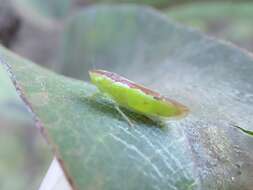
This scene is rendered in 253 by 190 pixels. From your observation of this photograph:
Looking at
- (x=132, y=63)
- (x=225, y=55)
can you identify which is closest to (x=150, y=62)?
(x=132, y=63)

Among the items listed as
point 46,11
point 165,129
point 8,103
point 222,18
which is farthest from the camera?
point 222,18

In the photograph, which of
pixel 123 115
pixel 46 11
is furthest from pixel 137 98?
pixel 46 11

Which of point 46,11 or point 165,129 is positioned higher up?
point 46,11

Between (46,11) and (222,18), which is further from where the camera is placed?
(222,18)

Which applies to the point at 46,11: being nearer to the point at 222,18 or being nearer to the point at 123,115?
the point at 222,18

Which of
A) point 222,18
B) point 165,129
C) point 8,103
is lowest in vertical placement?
point 165,129

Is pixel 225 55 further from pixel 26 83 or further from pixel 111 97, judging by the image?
pixel 26 83

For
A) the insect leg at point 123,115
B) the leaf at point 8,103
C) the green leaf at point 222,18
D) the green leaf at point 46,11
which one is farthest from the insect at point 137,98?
the green leaf at point 222,18
